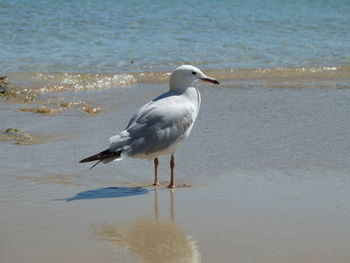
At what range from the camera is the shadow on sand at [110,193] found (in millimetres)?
4266

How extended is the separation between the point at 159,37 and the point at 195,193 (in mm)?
9119

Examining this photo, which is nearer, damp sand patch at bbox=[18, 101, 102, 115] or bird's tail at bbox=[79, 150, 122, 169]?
bird's tail at bbox=[79, 150, 122, 169]

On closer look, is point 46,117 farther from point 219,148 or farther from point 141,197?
point 141,197

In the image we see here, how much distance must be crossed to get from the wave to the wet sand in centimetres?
184

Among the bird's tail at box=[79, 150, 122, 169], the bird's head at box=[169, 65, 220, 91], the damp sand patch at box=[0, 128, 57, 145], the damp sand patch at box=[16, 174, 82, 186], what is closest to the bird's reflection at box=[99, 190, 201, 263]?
the bird's tail at box=[79, 150, 122, 169]

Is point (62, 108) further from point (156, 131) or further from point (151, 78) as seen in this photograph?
point (156, 131)

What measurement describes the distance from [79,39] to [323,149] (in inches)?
321

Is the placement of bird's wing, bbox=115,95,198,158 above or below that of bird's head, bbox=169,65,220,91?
below

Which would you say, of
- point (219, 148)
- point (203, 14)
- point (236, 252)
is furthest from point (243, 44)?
point (236, 252)

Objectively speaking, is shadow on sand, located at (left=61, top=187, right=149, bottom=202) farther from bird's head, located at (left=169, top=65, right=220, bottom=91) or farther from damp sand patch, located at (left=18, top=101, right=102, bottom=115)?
damp sand patch, located at (left=18, top=101, right=102, bottom=115)

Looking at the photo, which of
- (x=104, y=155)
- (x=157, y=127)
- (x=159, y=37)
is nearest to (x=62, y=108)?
(x=157, y=127)

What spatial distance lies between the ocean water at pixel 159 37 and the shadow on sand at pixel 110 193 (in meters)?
5.49

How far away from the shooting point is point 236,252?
10.8 feet

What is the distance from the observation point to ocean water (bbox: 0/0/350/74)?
34.6 ft
